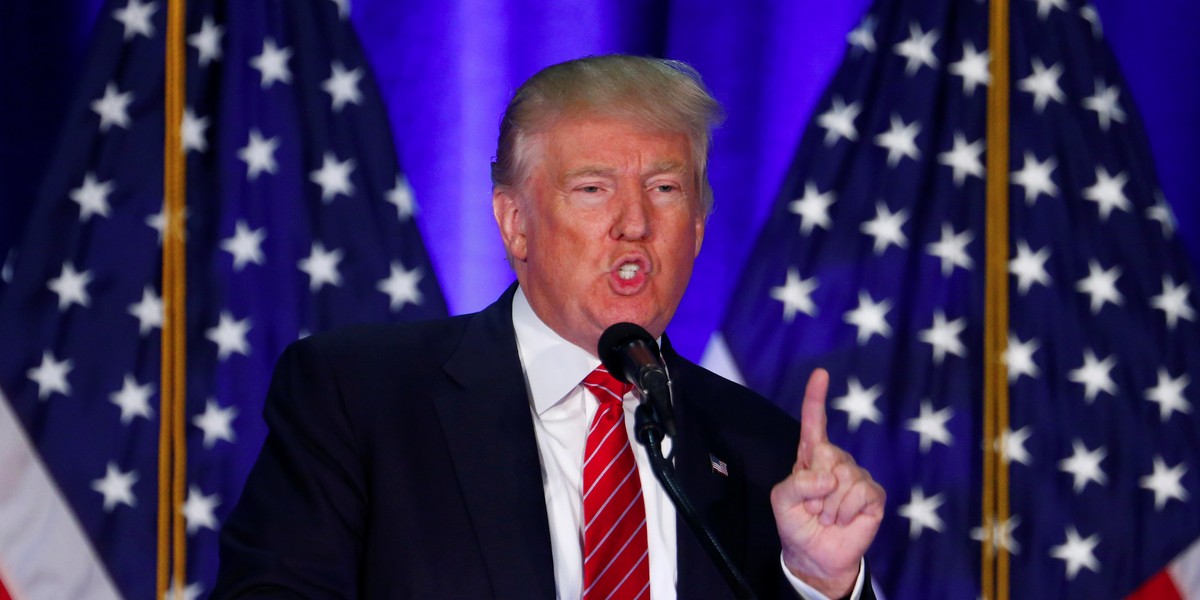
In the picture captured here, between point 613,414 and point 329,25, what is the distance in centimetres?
148

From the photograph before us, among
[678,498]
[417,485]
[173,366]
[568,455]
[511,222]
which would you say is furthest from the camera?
[173,366]

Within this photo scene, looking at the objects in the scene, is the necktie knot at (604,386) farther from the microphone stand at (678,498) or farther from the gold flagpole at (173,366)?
the gold flagpole at (173,366)

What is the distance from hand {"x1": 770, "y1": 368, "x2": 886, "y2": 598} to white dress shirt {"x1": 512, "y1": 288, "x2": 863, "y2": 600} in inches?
9.6

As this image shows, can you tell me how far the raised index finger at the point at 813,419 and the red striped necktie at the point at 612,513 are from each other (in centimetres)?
30

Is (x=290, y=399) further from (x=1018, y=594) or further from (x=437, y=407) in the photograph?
(x=1018, y=594)

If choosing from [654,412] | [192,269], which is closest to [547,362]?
[654,412]

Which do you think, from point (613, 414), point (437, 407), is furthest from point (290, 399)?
point (613, 414)

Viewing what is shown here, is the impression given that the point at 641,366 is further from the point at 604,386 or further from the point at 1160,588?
the point at 1160,588

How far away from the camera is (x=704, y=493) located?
2000 millimetres

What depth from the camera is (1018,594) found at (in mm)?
3074

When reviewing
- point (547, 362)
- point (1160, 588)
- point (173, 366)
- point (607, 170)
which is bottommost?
point (1160, 588)

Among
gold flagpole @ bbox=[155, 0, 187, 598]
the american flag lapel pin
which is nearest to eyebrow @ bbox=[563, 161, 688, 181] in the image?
the american flag lapel pin

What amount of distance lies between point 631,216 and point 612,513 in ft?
1.47

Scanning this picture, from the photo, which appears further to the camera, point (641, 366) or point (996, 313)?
point (996, 313)
